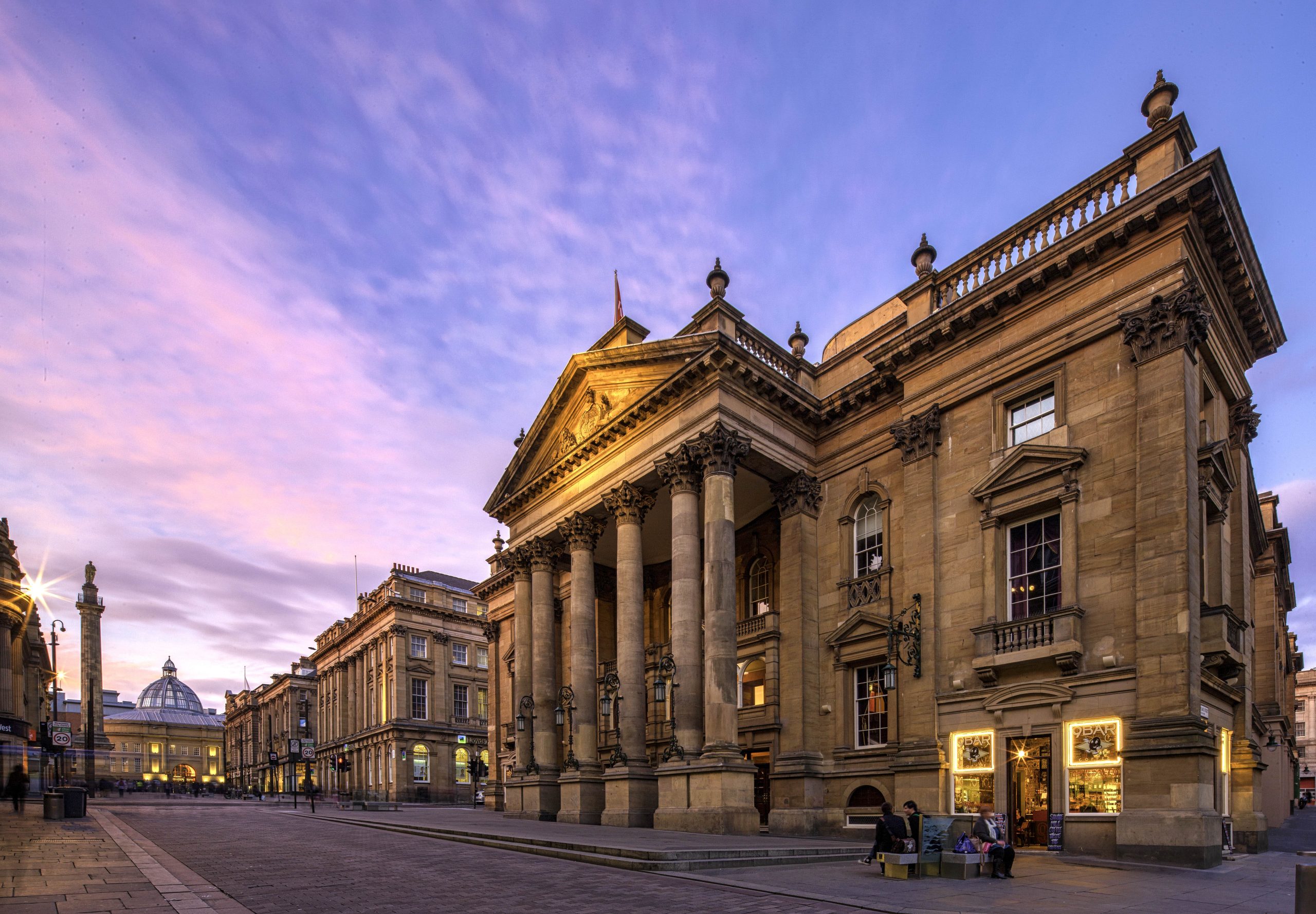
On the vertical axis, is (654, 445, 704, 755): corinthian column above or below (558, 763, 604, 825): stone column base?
above

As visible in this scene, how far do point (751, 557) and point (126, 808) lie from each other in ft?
126

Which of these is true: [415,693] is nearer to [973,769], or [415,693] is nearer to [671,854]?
[973,769]

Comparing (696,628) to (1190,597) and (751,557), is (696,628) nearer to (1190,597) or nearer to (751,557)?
(751,557)

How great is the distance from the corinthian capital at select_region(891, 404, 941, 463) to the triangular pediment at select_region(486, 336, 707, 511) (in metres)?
6.38

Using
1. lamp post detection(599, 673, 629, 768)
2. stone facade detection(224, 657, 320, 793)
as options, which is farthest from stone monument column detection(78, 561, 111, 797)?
lamp post detection(599, 673, 629, 768)

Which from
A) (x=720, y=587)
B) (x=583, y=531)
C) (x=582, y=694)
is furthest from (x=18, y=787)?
(x=720, y=587)

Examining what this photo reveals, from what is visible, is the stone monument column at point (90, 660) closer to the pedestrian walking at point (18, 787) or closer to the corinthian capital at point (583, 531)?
the pedestrian walking at point (18, 787)

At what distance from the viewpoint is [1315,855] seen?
16.1m

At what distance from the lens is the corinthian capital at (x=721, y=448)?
74.8 ft

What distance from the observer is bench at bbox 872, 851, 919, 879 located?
13086 millimetres

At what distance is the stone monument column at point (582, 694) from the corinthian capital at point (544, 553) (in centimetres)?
243

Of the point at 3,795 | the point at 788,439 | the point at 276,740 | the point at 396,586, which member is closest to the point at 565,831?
the point at 788,439

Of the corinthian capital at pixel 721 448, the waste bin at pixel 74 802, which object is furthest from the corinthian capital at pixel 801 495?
the waste bin at pixel 74 802

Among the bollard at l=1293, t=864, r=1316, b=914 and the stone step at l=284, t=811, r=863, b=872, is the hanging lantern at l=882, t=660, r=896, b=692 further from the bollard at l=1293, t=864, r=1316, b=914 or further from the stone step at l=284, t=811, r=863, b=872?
the bollard at l=1293, t=864, r=1316, b=914
